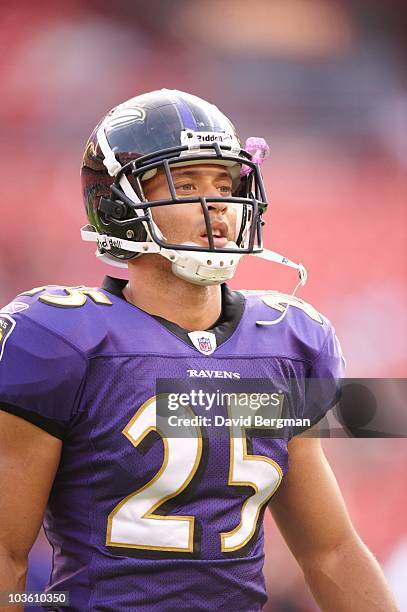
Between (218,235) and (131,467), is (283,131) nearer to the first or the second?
(218,235)

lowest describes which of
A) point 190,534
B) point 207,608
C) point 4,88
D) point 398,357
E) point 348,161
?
point 398,357

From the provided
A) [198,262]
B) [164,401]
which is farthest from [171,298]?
[164,401]

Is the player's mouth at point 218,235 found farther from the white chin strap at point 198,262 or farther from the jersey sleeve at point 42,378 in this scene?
the jersey sleeve at point 42,378

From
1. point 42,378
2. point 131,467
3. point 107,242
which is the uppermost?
point 107,242

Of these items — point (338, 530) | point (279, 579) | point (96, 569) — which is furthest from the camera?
point (279, 579)

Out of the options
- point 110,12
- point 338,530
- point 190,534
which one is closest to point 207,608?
point 190,534

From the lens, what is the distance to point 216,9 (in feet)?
10.2

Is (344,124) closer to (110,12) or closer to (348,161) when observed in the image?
(348,161)

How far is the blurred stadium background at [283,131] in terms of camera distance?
9.45 ft

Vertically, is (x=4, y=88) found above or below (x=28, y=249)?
above

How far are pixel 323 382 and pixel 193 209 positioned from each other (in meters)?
Result: 0.38

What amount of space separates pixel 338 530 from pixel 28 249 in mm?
1539

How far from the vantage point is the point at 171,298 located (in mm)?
1609

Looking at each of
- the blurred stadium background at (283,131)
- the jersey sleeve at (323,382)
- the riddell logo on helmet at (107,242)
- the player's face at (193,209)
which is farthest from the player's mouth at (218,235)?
the blurred stadium background at (283,131)
